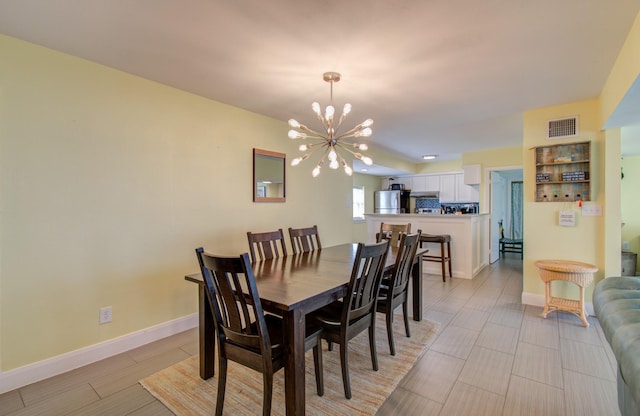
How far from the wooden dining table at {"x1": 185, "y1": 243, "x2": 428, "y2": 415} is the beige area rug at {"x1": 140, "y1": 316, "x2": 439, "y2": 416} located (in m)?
0.17

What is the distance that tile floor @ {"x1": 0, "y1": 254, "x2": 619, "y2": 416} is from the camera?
1713 millimetres

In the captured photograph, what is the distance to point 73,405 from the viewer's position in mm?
1761

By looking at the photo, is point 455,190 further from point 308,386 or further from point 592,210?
point 308,386

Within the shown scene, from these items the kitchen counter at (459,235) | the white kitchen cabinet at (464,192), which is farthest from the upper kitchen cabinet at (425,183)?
the kitchen counter at (459,235)

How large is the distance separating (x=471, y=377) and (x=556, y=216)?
2285mm

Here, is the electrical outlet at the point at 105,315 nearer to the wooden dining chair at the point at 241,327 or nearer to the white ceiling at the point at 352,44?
the wooden dining chair at the point at 241,327

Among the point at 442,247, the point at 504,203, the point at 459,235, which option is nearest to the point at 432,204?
the point at 504,203

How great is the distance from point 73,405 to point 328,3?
2.73 metres

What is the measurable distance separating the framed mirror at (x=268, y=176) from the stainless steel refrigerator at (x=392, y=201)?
4.65m

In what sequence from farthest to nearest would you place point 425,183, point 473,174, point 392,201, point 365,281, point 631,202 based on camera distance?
point 392,201, point 425,183, point 473,174, point 631,202, point 365,281

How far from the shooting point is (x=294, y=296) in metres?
1.54

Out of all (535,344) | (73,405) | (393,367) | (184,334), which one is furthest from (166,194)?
(535,344)

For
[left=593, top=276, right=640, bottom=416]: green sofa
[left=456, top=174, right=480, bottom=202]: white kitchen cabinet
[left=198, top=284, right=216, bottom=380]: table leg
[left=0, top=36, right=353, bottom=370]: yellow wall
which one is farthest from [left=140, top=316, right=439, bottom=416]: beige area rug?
[left=456, top=174, right=480, bottom=202]: white kitchen cabinet

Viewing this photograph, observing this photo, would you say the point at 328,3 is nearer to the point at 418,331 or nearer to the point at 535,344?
the point at 418,331
